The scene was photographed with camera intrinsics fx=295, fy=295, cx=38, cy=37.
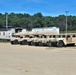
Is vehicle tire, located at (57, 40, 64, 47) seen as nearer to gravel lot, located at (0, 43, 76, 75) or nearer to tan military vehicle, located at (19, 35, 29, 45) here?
tan military vehicle, located at (19, 35, 29, 45)

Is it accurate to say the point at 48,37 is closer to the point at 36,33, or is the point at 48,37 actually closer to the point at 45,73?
the point at 36,33

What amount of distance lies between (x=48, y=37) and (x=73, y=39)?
5.88 m

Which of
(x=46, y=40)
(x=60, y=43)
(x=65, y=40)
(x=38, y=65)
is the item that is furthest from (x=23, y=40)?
(x=38, y=65)

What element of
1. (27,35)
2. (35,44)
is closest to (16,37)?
(27,35)

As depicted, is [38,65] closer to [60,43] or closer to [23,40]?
[60,43]

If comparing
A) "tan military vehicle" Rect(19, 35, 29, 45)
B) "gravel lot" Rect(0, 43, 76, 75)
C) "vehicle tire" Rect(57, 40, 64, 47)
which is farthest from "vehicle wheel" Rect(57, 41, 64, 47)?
"gravel lot" Rect(0, 43, 76, 75)

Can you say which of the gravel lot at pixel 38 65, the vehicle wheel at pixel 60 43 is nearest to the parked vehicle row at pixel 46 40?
the vehicle wheel at pixel 60 43

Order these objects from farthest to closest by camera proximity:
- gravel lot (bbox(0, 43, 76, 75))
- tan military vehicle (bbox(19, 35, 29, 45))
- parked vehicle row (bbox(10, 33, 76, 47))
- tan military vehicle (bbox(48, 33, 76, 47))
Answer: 1. tan military vehicle (bbox(19, 35, 29, 45))
2. parked vehicle row (bbox(10, 33, 76, 47))
3. tan military vehicle (bbox(48, 33, 76, 47))
4. gravel lot (bbox(0, 43, 76, 75))

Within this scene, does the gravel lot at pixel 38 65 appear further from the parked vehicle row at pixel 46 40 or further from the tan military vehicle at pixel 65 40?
the parked vehicle row at pixel 46 40

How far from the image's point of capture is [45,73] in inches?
577

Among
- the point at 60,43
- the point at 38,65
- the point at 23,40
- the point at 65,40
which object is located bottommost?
the point at 38,65

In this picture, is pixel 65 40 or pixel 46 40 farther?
pixel 46 40

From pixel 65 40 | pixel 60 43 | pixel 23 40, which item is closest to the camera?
pixel 65 40

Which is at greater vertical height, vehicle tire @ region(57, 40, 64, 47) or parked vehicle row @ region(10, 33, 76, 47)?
parked vehicle row @ region(10, 33, 76, 47)
